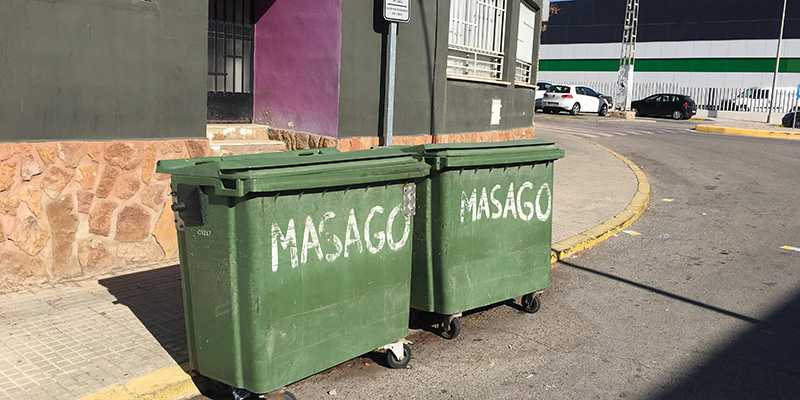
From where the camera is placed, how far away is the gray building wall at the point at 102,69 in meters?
6.18

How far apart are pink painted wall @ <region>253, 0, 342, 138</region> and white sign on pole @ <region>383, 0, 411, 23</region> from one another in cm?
93

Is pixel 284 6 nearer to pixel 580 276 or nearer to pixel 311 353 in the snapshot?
pixel 580 276

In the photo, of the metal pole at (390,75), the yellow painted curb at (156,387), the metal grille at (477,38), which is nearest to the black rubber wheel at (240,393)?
the yellow painted curb at (156,387)

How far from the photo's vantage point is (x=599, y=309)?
6.43 meters

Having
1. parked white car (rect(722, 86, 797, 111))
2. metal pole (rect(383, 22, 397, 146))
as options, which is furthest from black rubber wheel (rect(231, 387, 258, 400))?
parked white car (rect(722, 86, 797, 111))

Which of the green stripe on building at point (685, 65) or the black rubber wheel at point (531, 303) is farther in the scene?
the green stripe on building at point (685, 65)

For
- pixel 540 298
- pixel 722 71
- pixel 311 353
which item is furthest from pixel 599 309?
pixel 722 71

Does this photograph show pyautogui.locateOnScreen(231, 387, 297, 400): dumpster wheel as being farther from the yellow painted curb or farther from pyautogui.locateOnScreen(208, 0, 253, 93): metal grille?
pyautogui.locateOnScreen(208, 0, 253, 93): metal grille

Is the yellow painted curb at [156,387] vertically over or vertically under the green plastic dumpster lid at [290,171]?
under

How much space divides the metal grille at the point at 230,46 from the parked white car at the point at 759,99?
38.2 meters

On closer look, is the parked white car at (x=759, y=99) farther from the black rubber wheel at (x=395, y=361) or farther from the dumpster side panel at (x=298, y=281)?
the dumpster side panel at (x=298, y=281)

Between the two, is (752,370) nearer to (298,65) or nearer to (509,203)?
(509,203)

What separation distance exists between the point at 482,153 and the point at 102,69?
3.64 meters

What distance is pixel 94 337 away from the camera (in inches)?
204
